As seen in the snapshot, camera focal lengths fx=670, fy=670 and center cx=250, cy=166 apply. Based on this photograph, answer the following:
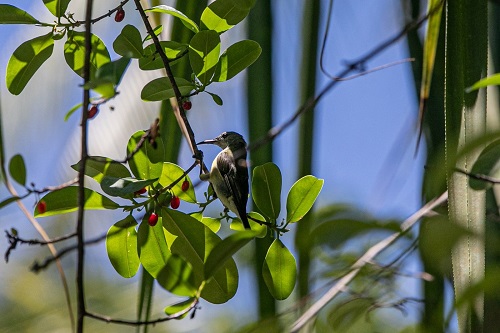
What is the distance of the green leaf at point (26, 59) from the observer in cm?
117

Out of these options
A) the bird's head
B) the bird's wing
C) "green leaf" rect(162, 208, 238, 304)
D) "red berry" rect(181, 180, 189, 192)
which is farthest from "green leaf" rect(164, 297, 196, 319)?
the bird's head

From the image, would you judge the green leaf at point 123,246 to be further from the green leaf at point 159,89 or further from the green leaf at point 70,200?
the green leaf at point 159,89

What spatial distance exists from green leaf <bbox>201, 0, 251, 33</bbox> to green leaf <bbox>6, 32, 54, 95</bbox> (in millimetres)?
277

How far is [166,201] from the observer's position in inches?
43.8

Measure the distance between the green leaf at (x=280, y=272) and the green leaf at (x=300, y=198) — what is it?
0.06m

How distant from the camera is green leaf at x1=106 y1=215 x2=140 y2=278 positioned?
1.12 metres

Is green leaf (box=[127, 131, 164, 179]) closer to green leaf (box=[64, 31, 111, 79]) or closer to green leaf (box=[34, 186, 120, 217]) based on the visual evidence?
green leaf (box=[34, 186, 120, 217])

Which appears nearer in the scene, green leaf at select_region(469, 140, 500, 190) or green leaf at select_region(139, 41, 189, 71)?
green leaf at select_region(469, 140, 500, 190)

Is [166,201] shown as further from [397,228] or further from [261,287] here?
[397,228]

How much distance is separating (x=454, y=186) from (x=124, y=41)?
0.60 m

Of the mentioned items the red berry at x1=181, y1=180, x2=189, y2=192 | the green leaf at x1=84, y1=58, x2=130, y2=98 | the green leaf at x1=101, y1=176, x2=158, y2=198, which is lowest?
the red berry at x1=181, y1=180, x2=189, y2=192

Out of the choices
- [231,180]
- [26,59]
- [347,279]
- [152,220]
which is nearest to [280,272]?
[347,279]

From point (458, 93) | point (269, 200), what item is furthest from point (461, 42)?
point (269, 200)

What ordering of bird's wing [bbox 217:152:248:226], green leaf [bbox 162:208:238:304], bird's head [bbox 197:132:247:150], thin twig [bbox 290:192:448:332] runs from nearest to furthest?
thin twig [bbox 290:192:448:332]
green leaf [bbox 162:208:238:304]
bird's wing [bbox 217:152:248:226]
bird's head [bbox 197:132:247:150]
